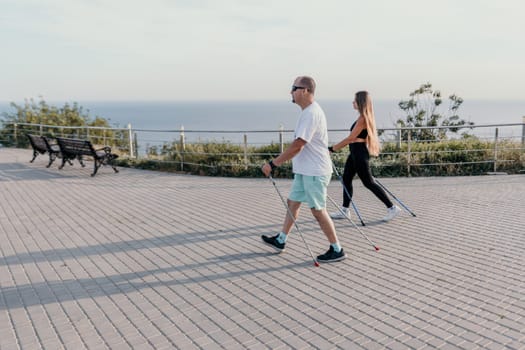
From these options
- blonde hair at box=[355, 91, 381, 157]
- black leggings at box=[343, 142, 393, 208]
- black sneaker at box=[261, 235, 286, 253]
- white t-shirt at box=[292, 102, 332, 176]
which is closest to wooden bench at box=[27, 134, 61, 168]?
black leggings at box=[343, 142, 393, 208]

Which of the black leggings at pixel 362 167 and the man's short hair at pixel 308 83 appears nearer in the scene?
the man's short hair at pixel 308 83

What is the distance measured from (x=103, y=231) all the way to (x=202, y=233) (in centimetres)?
146

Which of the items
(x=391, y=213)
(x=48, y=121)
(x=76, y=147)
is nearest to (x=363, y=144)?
(x=391, y=213)

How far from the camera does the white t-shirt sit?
4.60m

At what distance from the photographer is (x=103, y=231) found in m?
6.43

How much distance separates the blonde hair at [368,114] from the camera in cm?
614

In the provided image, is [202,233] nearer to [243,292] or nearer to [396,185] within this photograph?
[243,292]

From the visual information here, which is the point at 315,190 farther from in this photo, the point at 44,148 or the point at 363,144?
the point at 44,148

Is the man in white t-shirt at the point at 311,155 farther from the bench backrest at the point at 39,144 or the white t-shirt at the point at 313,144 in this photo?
the bench backrest at the point at 39,144

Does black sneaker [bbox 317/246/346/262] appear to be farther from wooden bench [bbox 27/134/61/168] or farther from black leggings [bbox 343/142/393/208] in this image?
wooden bench [bbox 27/134/61/168]

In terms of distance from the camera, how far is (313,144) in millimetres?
4797

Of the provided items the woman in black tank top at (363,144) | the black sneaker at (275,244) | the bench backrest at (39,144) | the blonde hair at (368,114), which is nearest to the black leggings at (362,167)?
the woman in black tank top at (363,144)

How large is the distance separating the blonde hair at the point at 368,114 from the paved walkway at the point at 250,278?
46.1 inches

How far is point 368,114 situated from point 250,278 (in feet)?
9.55
